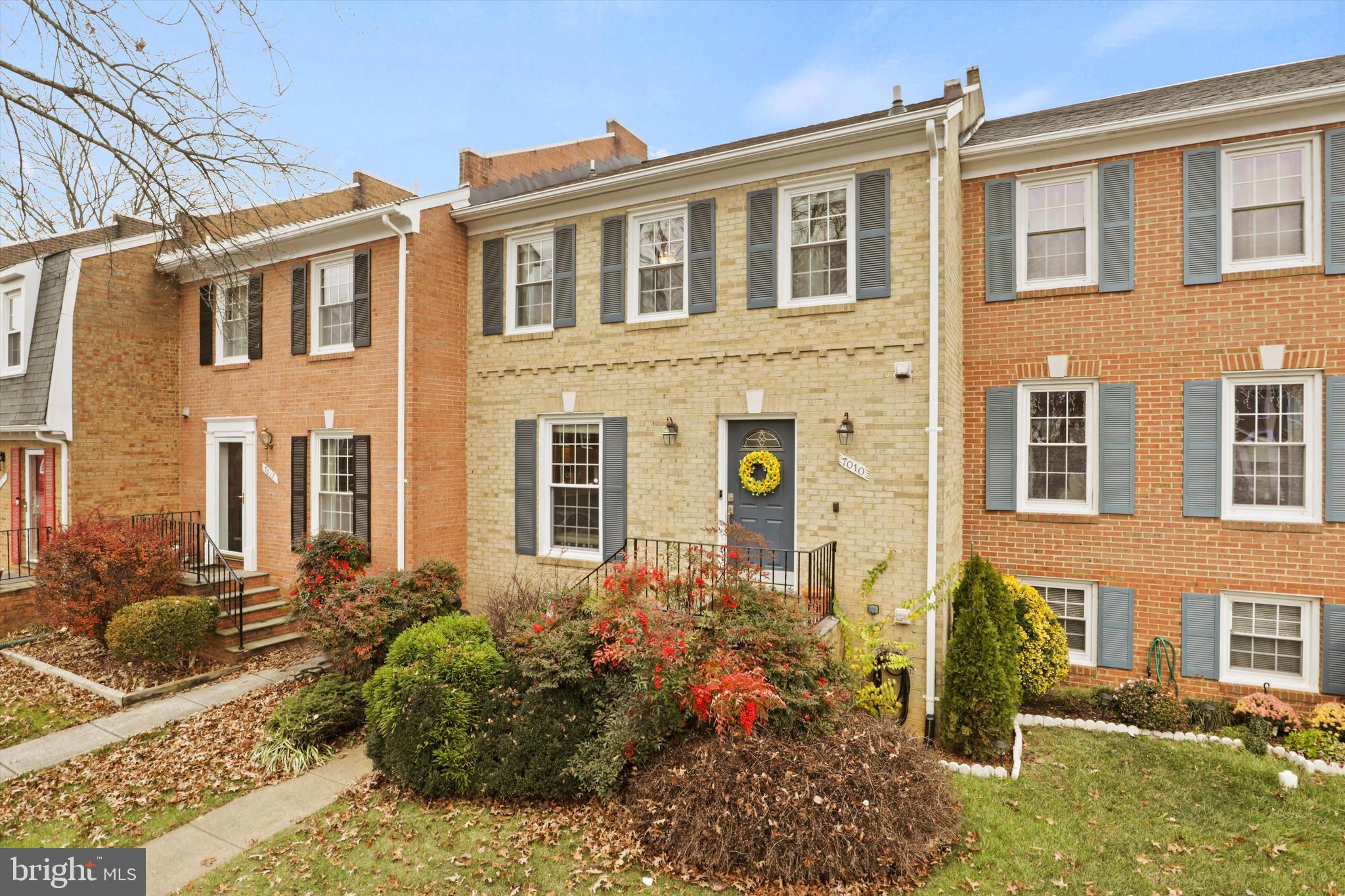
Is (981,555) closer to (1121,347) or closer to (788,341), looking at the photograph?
(1121,347)

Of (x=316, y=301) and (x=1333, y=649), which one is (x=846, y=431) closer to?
(x=1333, y=649)

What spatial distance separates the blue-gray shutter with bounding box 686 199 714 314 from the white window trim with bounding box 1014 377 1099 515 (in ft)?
14.9

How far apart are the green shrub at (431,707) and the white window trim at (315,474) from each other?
5467mm

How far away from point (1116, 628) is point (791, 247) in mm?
6640

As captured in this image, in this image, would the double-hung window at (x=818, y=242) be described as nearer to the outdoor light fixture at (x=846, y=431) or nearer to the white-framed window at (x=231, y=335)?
the outdoor light fixture at (x=846, y=431)

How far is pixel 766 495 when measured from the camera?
351 inches

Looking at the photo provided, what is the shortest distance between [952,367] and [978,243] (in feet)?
6.86

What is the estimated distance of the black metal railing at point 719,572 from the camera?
6.87 m

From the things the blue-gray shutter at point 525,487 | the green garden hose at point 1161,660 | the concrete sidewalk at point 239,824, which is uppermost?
the blue-gray shutter at point 525,487

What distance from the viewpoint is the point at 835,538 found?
8.33 metres

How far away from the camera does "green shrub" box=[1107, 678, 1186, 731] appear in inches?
301

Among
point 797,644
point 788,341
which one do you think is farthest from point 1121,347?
point 797,644

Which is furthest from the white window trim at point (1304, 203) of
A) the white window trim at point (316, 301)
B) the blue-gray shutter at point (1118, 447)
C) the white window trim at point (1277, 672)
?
the white window trim at point (316, 301)

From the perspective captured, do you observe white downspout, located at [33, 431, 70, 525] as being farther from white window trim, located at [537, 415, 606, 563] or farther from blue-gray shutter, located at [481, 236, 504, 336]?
white window trim, located at [537, 415, 606, 563]
